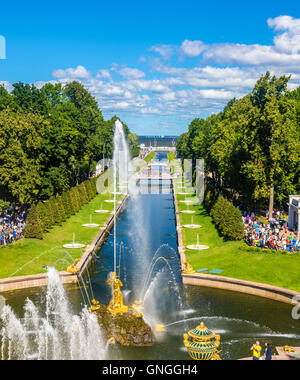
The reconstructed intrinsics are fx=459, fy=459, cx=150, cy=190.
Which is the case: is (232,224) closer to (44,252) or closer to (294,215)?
(294,215)

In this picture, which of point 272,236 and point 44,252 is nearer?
point 272,236

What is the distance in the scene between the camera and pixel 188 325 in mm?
25422

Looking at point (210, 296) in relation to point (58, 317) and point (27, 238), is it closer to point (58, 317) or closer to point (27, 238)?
→ point (58, 317)

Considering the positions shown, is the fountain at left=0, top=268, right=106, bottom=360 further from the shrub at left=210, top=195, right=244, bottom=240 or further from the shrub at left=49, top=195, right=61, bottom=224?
the shrub at left=49, top=195, right=61, bottom=224

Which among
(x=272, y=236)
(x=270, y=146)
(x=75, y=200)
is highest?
(x=270, y=146)

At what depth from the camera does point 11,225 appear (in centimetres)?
4588

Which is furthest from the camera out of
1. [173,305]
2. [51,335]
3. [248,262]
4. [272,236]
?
[272,236]

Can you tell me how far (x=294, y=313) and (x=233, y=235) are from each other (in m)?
14.0

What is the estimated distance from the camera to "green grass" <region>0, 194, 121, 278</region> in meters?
34.8

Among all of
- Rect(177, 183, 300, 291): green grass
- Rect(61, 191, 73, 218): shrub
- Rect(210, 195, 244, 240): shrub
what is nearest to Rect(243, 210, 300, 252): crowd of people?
Rect(210, 195, 244, 240): shrub

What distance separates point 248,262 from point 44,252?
1699 cm

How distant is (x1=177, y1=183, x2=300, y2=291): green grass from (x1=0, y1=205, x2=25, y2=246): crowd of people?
51.1 ft

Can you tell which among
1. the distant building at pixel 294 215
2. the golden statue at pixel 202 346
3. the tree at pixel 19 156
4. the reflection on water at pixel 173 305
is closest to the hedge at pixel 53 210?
the tree at pixel 19 156

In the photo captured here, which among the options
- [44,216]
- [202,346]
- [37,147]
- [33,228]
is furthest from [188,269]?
[37,147]
